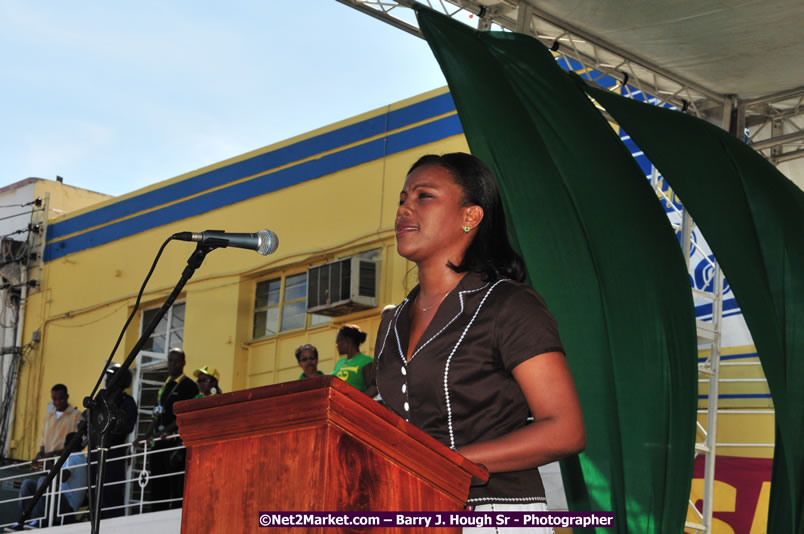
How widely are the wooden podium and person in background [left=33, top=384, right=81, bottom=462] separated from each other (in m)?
8.22

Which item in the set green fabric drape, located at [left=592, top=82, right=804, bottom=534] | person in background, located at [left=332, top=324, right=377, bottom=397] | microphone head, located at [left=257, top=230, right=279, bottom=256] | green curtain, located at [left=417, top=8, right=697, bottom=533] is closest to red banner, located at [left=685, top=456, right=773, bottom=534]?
Result: green fabric drape, located at [left=592, top=82, right=804, bottom=534]

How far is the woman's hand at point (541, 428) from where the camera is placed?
1689mm

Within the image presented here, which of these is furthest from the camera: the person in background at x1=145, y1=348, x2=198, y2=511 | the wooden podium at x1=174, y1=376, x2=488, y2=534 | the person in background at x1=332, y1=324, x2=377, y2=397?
the person in background at x1=145, y1=348, x2=198, y2=511

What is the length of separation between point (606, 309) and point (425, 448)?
377cm

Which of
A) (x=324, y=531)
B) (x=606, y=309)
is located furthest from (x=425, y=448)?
(x=606, y=309)

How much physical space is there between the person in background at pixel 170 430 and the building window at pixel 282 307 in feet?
10.4

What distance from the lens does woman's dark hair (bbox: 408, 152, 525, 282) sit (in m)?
2.03

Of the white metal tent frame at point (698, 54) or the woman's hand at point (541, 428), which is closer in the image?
the woman's hand at point (541, 428)

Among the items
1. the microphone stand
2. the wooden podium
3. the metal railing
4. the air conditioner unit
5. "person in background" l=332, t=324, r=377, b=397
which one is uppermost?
the air conditioner unit

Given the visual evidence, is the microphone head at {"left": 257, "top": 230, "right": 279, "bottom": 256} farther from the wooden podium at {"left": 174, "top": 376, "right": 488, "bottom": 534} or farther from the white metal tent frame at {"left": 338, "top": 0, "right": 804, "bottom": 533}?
the white metal tent frame at {"left": 338, "top": 0, "right": 804, "bottom": 533}

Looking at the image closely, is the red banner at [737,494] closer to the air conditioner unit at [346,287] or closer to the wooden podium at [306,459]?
the air conditioner unit at [346,287]

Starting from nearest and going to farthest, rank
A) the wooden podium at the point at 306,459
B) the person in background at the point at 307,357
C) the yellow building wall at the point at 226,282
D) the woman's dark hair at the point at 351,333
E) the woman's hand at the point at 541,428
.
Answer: the wooden podium at the point at 306,459
the woman's hand at the point at 541,428
the woman's dark hair at the point at 351,333
the person in background at the point at 307,357
the yellow building wall at the point at 226,282

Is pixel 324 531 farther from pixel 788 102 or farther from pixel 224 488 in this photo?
pixel 788 102

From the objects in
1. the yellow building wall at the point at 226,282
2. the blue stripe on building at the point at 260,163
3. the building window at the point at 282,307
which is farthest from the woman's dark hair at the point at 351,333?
the building window at the point at 282,307
